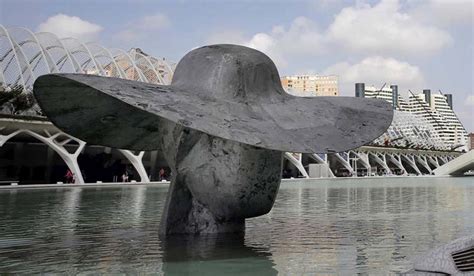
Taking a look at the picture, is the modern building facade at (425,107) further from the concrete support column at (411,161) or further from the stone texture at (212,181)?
the stone texture at (212,181)

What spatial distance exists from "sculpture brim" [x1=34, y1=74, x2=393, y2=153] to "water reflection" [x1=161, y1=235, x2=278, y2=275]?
57.0 inches

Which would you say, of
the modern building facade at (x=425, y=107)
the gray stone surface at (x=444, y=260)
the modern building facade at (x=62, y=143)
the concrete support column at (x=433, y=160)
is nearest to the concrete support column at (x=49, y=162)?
the modern building facade at (x=62, y=143)

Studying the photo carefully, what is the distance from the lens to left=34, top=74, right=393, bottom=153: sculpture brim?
6.06 meters

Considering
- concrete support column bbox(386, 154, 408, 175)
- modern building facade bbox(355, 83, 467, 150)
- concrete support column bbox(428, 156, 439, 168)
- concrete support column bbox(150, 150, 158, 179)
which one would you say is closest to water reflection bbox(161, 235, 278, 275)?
concrete support column bbox(150, 150, 158, 179)

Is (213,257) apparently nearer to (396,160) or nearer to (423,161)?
(396,160)

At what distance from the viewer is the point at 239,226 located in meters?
8.66

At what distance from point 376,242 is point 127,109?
14.5 ft

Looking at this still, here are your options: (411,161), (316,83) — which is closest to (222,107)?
(411,161)

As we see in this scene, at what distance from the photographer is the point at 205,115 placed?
6355 mm

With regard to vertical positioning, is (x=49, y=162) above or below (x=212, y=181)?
above

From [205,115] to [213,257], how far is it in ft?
6.07

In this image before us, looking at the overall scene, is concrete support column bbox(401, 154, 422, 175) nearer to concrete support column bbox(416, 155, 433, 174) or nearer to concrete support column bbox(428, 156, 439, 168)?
concrete support column bbox(416, 155, 433, 174)

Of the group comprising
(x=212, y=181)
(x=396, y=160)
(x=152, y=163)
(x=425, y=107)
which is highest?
(x=425, y=107)

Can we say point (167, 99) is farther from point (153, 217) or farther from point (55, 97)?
point (153, 217)
